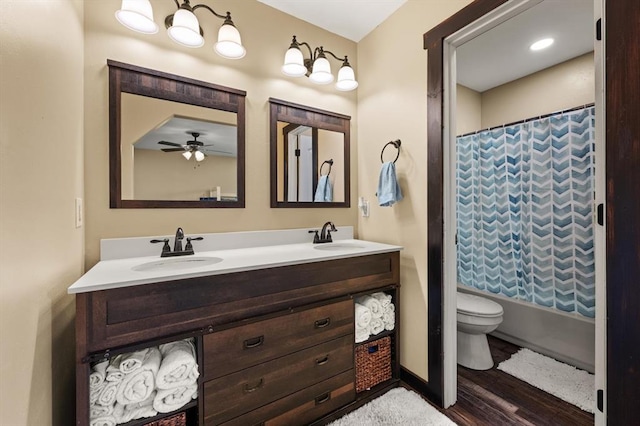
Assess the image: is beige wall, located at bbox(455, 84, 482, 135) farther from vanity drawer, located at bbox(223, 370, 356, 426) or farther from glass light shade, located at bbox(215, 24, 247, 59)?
vanity drawer, located at bbox(223, 370, 356, 426)

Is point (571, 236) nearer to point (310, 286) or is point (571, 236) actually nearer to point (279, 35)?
point (310, 286)

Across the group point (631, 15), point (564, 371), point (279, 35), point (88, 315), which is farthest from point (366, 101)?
point (564, 371)

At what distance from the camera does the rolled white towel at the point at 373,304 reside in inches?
66.9

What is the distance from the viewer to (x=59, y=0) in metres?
1.04

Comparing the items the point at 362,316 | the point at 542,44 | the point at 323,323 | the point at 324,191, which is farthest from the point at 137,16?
the point at 542,44

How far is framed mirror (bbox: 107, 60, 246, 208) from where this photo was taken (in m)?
1.49

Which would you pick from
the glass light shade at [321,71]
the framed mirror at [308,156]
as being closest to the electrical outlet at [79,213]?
the framed mirror at [308,156]

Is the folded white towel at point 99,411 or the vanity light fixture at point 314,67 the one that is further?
the vanity light fixture at point 314,67

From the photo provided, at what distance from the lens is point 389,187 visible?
1854 millimetres

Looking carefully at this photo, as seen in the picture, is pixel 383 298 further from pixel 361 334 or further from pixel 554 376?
pixel 554 376

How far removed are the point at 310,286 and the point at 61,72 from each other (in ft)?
4.49

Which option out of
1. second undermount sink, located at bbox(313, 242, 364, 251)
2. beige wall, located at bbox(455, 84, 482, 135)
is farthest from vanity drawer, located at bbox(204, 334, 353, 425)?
beige wall, located at bbox(455, 84, 482, 135)

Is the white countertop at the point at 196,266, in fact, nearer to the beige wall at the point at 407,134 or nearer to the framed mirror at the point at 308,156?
the beige wall at the point at 407,134

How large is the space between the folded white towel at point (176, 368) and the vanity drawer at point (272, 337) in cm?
5
